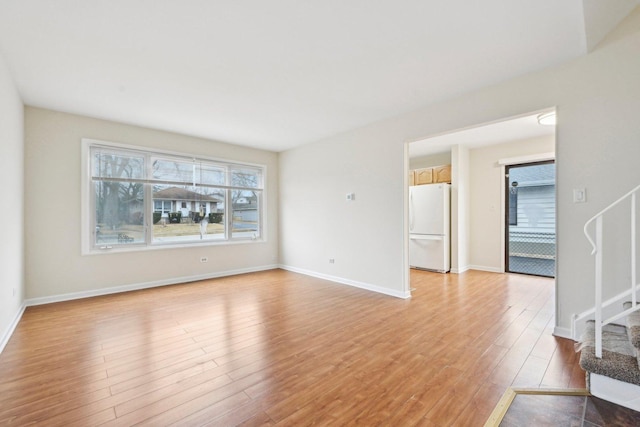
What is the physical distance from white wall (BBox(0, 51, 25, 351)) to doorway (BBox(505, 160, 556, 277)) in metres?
7.42

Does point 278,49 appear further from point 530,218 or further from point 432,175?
point 530,218

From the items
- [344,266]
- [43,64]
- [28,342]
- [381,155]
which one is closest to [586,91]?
[381,155]

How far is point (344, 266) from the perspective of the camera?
4891 millimetres

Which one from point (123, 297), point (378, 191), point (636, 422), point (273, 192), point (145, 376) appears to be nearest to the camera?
point (636, 422)

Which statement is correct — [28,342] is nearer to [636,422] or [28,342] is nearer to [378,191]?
[378,191]

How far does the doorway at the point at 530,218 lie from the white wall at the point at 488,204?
15 centimetres

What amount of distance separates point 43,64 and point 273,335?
11.3 ft

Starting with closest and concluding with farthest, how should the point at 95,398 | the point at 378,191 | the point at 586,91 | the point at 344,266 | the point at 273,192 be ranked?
1. the point at 95,398
2. the point at 586,91
3. the point at 378,191
4. the point at 344,266
5. the point at 273,192

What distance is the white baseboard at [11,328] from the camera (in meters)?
2.55

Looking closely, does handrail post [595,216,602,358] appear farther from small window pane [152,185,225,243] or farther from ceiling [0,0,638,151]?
small window pane [152,185,225,243]

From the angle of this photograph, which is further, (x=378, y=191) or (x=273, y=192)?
(x=273, y=192)

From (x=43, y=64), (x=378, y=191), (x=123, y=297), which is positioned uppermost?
(x=43, y=64)

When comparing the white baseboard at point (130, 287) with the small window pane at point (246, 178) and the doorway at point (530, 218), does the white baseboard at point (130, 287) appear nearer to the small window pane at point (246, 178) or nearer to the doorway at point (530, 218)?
the small window pane at point (246, 178)

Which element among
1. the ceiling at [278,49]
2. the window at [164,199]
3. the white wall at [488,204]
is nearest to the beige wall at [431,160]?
the white wall at [488,204]
